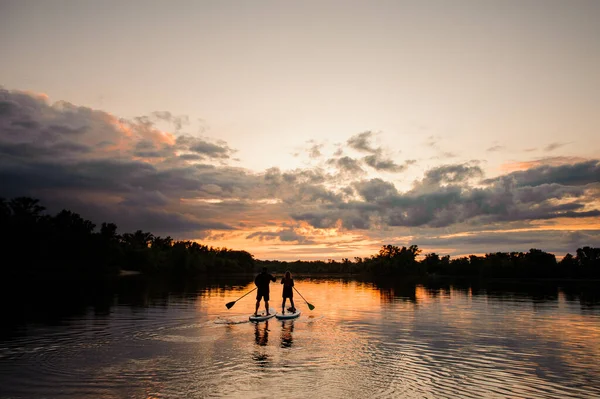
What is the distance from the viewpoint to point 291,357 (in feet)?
54.6

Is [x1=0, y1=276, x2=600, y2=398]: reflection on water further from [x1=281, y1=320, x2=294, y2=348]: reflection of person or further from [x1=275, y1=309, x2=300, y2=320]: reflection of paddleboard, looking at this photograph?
[x1=275, y1=309, x2=300, y2=320]: reflection of paddleboard

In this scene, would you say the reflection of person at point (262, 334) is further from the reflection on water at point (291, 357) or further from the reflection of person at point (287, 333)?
the reflection of person at point (287, 333)

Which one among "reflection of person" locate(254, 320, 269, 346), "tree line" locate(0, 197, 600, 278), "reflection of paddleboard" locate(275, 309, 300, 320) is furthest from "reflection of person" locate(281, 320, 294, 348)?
"tree line" locate(0, 197, 600, 278)

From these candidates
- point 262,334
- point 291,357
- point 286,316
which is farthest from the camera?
point 286,316

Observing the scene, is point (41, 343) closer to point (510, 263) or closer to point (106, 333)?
point (106, 333)

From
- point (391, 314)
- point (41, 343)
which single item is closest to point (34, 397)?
point (41, 343)

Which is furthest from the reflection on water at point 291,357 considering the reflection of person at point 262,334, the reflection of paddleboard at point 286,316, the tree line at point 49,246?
the tree line at point 49,246

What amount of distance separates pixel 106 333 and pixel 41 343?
10.9ft

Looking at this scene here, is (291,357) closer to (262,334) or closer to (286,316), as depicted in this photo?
(262,334)

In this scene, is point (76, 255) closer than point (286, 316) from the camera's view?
No

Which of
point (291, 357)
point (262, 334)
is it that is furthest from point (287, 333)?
point (291, 357)

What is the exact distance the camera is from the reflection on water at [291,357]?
12688 mm

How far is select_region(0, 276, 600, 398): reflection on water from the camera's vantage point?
500 inches

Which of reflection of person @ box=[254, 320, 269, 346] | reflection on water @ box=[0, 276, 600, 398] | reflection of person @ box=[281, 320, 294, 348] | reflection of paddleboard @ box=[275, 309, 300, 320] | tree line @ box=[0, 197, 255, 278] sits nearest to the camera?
reflection on water @ box=[0, 276, 600, 398]
